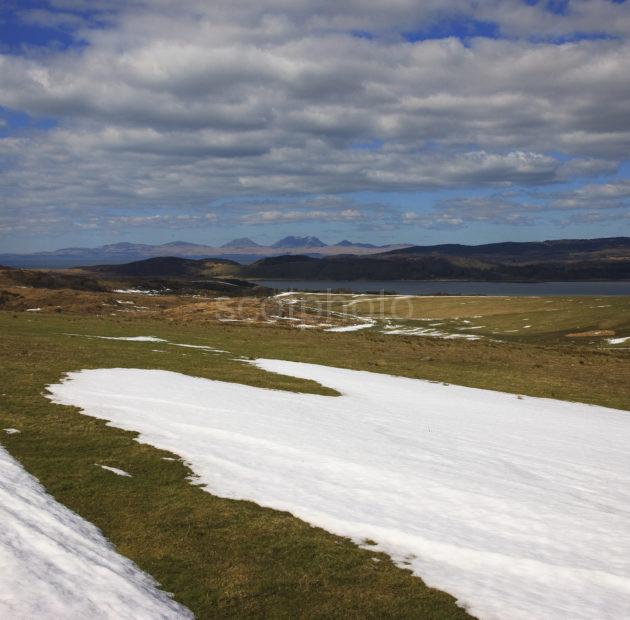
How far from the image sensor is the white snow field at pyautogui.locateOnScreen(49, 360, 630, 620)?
9.88 metres

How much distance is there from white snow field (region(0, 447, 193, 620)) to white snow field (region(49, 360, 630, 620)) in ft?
12.9

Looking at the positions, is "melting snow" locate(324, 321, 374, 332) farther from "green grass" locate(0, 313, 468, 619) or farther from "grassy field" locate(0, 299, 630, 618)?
"green grass" locate(0, 313, 468, 619)

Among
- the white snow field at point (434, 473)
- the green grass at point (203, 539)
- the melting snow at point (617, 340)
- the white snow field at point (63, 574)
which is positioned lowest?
the melting snow at point (617, 340)

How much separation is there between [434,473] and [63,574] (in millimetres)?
10823

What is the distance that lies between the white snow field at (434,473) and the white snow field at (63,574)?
12.9 ft

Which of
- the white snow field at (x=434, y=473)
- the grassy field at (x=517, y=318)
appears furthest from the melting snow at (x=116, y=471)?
the grassy field at (x=517, y=318)

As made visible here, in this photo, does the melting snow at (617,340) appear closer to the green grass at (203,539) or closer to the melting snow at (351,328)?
the melting snow at (351,328)

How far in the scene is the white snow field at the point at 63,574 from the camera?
7.04 metres

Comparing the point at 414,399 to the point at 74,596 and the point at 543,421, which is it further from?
the point at 74,596

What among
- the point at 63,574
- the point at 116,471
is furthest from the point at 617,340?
the point at 63,574

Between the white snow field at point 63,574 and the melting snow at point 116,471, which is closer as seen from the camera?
the white snow field at point 63,574

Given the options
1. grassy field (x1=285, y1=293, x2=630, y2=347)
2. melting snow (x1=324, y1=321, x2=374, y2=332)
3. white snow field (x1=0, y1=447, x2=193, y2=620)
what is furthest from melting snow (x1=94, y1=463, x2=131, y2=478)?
melting snow (x1=324, y1=321, x2=374, y2=332)

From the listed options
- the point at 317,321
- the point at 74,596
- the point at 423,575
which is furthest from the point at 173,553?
the point at 317,321

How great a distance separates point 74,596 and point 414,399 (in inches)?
960
